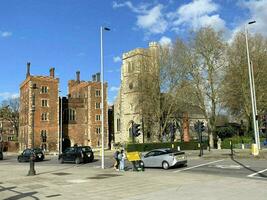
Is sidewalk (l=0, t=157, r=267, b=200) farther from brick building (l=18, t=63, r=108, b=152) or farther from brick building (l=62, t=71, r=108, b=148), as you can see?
brick building (l=62, t=71, r=108, b=148)

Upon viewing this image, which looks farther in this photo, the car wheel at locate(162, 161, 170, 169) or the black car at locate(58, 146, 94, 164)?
the black car at locate(58, 146, 94, 164)

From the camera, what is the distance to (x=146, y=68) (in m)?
66.2

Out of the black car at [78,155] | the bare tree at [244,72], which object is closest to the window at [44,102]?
the bare tree at [244,72]

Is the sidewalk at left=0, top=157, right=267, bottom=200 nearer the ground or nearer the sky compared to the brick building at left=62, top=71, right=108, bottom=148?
nearer the ground

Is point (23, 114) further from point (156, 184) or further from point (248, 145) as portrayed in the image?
point (156, 184)

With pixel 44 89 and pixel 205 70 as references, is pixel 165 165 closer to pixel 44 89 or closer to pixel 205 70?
pixel 205 70

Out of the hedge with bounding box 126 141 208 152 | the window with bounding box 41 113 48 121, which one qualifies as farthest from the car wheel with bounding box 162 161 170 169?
the window with bounding box 41 113 48 121

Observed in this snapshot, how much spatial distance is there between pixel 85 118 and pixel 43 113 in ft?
36.9

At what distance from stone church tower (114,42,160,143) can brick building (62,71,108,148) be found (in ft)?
12.8

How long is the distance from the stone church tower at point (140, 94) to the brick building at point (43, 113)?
14.5 meters

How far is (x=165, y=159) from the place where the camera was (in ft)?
96.8

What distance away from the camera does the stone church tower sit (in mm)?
65438

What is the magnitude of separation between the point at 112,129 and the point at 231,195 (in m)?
83.3

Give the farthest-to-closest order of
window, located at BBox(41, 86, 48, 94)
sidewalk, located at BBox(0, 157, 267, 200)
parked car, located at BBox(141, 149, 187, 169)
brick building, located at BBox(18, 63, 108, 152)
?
window, located at BBox(41, 86, 48, 94), brick building, located at BBox(18, 63, 108, 152), parked car, located at BBox(141, 149, 187, 169), sidewalk, located at BBox(0, 157, 267, 200)
